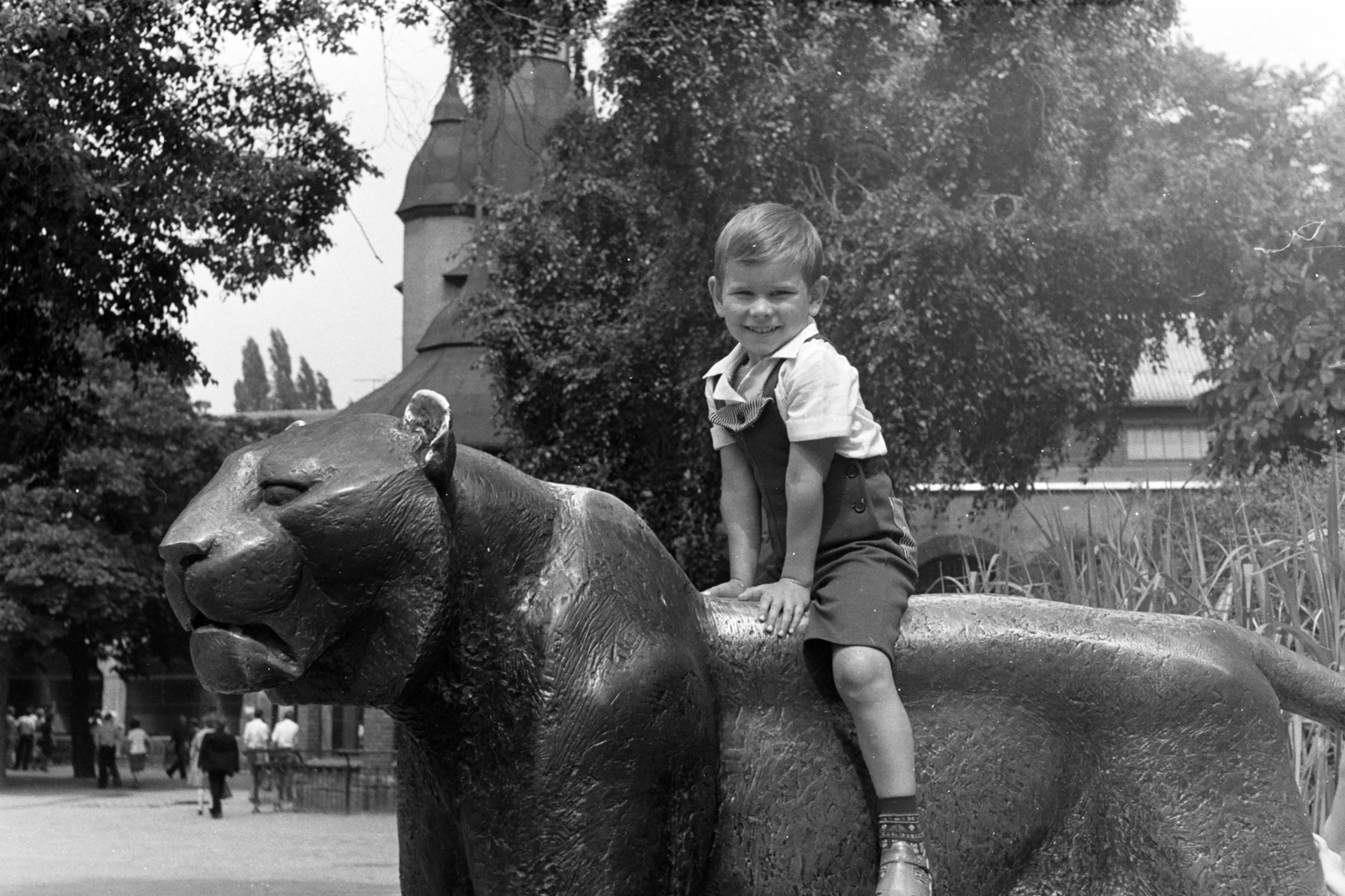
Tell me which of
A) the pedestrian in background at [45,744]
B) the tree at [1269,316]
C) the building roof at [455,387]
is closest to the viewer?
the tree at [1269,316]

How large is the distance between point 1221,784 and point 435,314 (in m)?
36.4

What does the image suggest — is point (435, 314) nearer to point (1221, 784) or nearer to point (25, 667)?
point (25, 667)

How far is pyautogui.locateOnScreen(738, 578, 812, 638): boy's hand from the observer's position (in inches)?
104

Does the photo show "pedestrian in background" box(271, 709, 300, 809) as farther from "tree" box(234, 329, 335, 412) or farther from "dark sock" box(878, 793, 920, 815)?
"tree" box(234, 329, 335, 412)

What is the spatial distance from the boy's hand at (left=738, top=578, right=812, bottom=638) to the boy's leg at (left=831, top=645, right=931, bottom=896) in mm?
123

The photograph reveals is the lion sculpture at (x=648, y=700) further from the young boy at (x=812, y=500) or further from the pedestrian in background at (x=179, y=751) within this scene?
the pedestrian in background at (x=179, y=751)

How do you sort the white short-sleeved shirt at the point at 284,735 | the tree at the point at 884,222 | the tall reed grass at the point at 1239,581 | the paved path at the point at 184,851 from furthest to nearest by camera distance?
the white short-sleeved shirt at the point at 284,735, the tree at the point at 884,222, the paved path at the point at 184,851, the tall reed grass at the point at 1239,581

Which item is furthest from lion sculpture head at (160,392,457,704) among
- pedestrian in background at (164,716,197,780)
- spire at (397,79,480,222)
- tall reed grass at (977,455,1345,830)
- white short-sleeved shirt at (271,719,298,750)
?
pedestrian in background at (164,716,197,780)

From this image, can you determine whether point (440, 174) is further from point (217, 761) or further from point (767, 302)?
point (767, 302)

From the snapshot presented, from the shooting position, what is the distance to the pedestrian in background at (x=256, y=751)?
86.6 feet

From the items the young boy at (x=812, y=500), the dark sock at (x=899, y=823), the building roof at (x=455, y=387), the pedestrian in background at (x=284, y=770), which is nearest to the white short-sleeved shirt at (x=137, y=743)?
the building roof at (x=455, y=387)

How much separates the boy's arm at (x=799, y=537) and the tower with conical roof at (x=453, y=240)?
61.0ft

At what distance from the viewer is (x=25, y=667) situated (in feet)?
145

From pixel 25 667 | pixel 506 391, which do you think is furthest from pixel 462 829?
pixel 25 667
